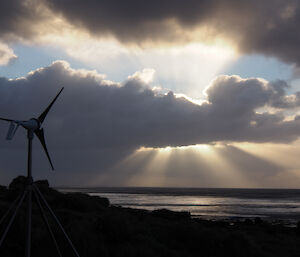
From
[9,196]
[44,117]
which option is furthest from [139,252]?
[9,196]

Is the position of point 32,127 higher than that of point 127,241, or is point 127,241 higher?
point 32,127

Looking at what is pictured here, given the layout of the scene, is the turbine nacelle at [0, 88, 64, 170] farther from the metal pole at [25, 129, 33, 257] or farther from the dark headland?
the dark headland

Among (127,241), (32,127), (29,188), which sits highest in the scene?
(32,127)

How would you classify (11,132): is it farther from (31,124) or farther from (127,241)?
(127,241)

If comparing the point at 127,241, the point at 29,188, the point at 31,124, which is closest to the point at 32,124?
the point at 31,124

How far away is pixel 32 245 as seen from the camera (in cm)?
1352

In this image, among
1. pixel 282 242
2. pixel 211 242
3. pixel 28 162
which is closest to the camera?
pixel 28 162

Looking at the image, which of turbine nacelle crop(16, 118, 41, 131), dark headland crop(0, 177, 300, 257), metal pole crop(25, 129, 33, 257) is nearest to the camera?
metal pole crop(25, 129, 33, 257)

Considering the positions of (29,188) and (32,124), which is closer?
(29,188)

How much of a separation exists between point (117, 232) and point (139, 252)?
2446 mm

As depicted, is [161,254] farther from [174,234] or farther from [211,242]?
[174,234]

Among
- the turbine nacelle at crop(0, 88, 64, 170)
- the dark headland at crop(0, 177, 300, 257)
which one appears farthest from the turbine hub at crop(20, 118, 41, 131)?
the dark headland at crop(0, 177, 300, 257)

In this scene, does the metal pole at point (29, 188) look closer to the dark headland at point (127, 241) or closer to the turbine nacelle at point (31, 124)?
the turbine nacelle at point (31, 124)

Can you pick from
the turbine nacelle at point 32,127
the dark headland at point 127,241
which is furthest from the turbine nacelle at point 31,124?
the dark headland at point 127,241
